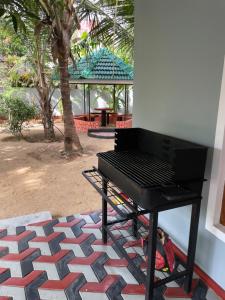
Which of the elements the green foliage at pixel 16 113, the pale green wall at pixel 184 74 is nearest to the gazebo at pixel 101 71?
the green foliage at pixel 16 113

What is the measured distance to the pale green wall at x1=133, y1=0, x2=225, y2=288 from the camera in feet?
5.21

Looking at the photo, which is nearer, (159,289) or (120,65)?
(159,289)

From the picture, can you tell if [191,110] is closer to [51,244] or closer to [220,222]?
[220,222]

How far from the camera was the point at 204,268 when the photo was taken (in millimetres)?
1798

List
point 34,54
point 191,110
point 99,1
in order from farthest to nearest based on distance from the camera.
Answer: point 34,54
point 99,1
point 191,110

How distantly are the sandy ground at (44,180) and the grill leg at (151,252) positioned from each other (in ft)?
5.53

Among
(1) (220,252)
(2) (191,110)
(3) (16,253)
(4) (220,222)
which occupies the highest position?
(2) (191,110)

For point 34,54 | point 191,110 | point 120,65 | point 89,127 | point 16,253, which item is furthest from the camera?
point 89,127

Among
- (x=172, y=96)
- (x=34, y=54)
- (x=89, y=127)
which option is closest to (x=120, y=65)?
(x=89, y=127)

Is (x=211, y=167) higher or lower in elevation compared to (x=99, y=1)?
lower

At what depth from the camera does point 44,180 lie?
13.9 feet

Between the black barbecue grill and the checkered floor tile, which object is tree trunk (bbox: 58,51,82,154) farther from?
the black barbecue grill

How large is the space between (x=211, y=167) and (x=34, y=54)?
5777 millimetres

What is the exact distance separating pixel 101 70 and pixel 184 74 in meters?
6.51
